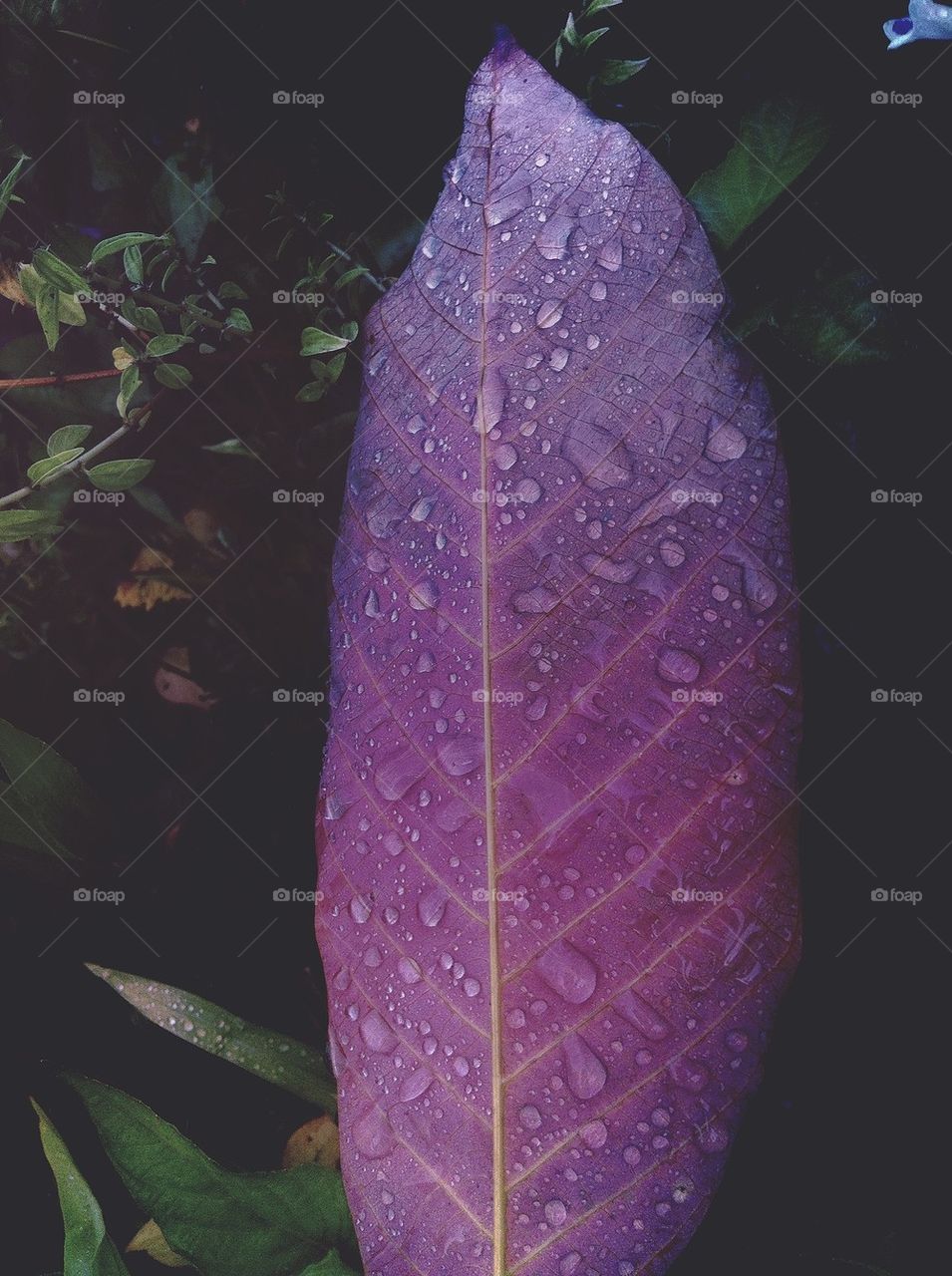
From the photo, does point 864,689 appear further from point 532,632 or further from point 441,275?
point 441,275

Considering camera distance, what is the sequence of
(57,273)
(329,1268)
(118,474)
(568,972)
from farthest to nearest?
(118,474), (57,273), (329,1268), (568,972)

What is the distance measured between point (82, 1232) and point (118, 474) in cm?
69

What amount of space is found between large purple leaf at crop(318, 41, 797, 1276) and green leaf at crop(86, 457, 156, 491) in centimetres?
46

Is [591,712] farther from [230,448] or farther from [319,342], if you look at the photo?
[230,448]

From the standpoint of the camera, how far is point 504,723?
0.65m

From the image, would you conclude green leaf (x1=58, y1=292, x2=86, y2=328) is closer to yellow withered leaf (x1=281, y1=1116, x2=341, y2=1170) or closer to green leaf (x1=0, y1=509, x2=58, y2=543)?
green leaf (x1=0, y1=509, x2=58, y2=543)

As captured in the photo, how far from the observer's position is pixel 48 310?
2.89ft

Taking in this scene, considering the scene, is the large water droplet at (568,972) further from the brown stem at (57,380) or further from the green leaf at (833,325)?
the brown stem at (57,380)

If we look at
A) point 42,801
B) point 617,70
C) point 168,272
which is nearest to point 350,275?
point 168,272

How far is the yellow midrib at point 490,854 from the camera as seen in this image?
0.65 metres

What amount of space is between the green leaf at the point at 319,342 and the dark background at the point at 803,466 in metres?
0.13

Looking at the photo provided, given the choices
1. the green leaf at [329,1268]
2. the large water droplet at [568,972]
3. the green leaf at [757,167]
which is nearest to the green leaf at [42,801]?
the green leaf at [329,1268]

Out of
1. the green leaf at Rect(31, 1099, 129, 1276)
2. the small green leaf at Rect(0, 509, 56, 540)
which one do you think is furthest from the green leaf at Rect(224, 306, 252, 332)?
the green leaf at Rect(31, 1099, 129, 1276)

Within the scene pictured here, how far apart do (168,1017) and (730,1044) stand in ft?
1.79
